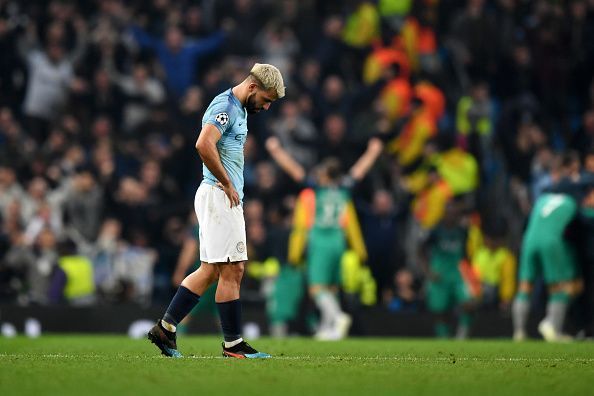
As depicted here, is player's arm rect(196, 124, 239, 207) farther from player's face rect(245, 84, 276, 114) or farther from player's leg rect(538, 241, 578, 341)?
player's leg rect(538, 241, 578, 341)

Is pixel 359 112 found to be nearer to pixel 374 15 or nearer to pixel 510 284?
pixel 374 15

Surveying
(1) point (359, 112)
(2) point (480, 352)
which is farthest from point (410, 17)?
(2) point (480, 352)

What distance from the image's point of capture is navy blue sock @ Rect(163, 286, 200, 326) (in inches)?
386

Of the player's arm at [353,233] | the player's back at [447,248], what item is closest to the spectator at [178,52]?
the player's arm at [353,233]

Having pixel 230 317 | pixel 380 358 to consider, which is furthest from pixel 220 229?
pixel 380 358

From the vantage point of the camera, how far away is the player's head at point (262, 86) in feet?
32.3

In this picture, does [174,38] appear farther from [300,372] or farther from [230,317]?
[300,372]

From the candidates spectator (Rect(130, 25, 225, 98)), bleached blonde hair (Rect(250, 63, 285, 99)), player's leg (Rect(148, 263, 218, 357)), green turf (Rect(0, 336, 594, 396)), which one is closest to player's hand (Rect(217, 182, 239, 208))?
player's leg (Rect(148, 263, 218, 357))

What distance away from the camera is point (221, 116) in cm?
959

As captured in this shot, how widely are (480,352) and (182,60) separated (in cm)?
1061

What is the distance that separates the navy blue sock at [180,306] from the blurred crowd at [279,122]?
833cm

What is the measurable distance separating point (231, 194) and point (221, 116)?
59 centimetres

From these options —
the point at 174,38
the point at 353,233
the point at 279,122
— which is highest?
the point at 174,38

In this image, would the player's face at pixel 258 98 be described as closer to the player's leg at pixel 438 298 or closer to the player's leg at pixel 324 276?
the player's leg at pixel 324 276
